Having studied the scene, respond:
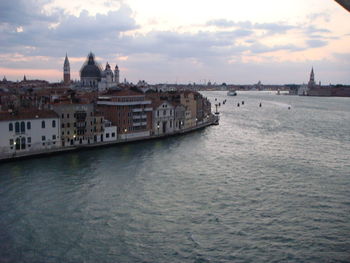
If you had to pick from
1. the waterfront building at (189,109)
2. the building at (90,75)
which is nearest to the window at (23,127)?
the waterfront building at (189,109)

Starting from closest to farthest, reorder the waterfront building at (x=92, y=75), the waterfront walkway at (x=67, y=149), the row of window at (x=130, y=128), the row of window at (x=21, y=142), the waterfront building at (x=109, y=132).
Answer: the waterfront walkway at (x=67, y=149)
the row of window at (x=21, y=142)
the waterfront building at (x=109, y=132)
the row of window at (x=130, y=128)
the waterfront building at (x=92, y=75)

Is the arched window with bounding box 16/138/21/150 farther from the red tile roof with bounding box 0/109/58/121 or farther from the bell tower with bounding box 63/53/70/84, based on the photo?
the bell tower with bounding box 63/53/70/84

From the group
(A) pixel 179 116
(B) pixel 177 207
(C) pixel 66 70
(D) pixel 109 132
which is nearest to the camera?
(B) pixel 177 207

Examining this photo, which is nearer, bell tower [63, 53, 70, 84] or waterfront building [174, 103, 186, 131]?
waterfront building [174, 103, 186, 131]

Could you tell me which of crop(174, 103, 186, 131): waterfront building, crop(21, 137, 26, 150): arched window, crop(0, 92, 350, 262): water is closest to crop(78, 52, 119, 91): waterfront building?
crop(174, 103, 186, 131): waterfront building

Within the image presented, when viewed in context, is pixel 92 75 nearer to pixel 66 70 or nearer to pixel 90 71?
pixel 90 71

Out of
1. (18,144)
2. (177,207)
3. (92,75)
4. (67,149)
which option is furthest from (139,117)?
(92,75)

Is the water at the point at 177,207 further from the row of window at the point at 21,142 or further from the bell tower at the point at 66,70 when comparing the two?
the bell tower at the point at 66,70
